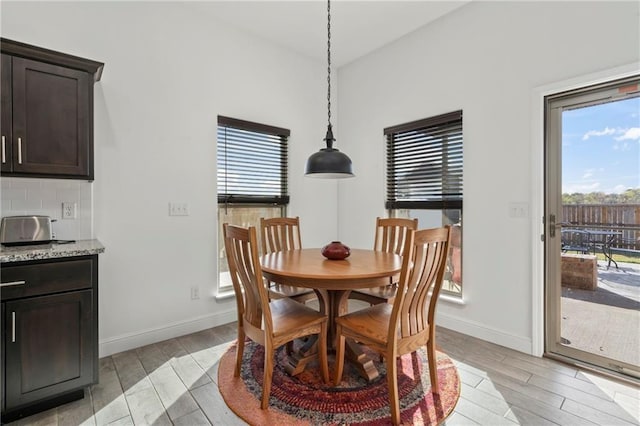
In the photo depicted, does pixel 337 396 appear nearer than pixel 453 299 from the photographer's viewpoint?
Yes

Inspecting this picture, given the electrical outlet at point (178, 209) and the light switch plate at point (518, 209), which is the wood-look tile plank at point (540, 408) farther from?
the electrical outlet at point (178, 209)

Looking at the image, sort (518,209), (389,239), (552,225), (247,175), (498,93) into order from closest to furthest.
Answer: (552,225) < (518,209) < (498,93) < (389,239) < (247,175)

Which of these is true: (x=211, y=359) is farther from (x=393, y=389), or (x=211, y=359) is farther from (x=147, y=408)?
(x=393, y=389)

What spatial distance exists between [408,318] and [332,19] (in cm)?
292

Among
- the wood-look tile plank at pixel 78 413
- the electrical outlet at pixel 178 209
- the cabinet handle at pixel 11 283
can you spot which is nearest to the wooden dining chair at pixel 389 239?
the electrical outlet at pixel 178 209

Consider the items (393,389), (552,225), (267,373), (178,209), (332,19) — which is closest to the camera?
(393,389)

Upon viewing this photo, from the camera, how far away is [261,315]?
1.98m

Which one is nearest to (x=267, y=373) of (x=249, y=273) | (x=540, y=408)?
(x=249, y=273)

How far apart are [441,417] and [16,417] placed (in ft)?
7.93

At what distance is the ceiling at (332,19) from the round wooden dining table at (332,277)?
230 cm

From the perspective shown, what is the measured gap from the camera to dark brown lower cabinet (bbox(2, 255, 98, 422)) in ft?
5.84

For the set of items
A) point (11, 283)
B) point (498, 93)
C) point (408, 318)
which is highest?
point (498, 93)

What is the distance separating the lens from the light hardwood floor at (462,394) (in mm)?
1809

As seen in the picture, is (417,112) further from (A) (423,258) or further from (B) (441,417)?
(B) (441,417)
